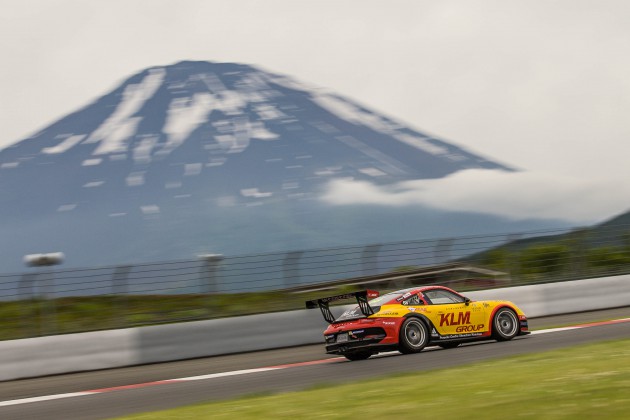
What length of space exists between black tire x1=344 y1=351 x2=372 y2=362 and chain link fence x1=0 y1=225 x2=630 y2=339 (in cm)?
392

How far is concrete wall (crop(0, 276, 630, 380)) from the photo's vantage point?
15.7 metres

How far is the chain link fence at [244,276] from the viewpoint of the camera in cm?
1633

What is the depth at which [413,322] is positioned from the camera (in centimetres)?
1392

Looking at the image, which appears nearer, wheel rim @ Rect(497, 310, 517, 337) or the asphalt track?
the asphalt track

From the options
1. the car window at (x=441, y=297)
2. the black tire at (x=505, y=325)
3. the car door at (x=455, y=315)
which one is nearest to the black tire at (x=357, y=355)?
the car door at (x=455, y=315)

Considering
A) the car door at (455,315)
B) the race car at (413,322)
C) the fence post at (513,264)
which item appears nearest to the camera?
the race car at (413,322)

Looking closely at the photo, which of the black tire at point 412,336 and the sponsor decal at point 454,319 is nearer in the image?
the black tire at point 412,336

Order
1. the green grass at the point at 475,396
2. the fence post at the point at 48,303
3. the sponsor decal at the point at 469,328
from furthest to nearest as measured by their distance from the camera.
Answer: the fence post at the point at 48,303, the sponsor decal at the point at 469,328, the green grass at the point at 475,396

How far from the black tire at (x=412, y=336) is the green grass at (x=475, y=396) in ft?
11.8

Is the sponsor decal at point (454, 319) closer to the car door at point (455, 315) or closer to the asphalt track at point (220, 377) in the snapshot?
the car door at point (455, 315)

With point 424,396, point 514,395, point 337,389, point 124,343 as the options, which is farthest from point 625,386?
point 124,343

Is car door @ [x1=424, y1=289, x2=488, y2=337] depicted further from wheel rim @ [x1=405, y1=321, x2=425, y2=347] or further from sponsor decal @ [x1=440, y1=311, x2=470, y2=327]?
wheel rim @ [x1=405, y1=321, x2=425, y2=347]

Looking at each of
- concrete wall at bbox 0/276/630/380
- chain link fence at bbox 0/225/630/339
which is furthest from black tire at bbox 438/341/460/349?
chain link fence at bbox 0/225/630/339

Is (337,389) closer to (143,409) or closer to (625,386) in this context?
Answer: (143,409)
